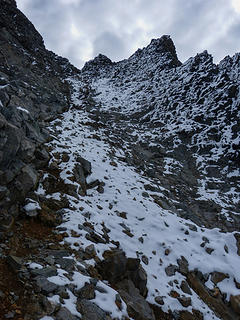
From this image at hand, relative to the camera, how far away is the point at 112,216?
39.9 feet

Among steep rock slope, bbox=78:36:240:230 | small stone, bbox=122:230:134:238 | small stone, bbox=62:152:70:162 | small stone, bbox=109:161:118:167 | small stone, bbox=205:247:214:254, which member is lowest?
small stone, bbox=122:230:134:238

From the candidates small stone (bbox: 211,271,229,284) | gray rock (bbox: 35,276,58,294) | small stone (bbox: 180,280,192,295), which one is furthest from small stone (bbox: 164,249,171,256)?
gray rock (bbox: 35,276,58,294)

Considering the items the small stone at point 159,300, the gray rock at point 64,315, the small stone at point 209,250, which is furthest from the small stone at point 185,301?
the gray rock at point 64,315

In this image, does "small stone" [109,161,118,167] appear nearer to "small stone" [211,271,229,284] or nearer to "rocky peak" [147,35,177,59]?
"small stone" [211,271,229,284]

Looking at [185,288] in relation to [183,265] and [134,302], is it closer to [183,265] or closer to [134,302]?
[183,265]

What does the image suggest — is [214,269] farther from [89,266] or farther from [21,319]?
[21,319]

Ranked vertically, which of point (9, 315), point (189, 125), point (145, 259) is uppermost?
point (189, 125)

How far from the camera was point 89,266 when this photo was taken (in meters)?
8.12

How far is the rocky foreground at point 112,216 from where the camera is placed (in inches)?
274

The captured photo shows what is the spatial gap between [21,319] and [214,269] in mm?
8470

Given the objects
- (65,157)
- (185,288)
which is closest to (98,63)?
(65,157)

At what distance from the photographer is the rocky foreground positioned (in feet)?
22.9

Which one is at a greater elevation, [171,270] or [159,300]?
[171,270]

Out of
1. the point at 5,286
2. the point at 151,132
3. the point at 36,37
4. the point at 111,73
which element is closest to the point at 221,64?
the point at 151,132
